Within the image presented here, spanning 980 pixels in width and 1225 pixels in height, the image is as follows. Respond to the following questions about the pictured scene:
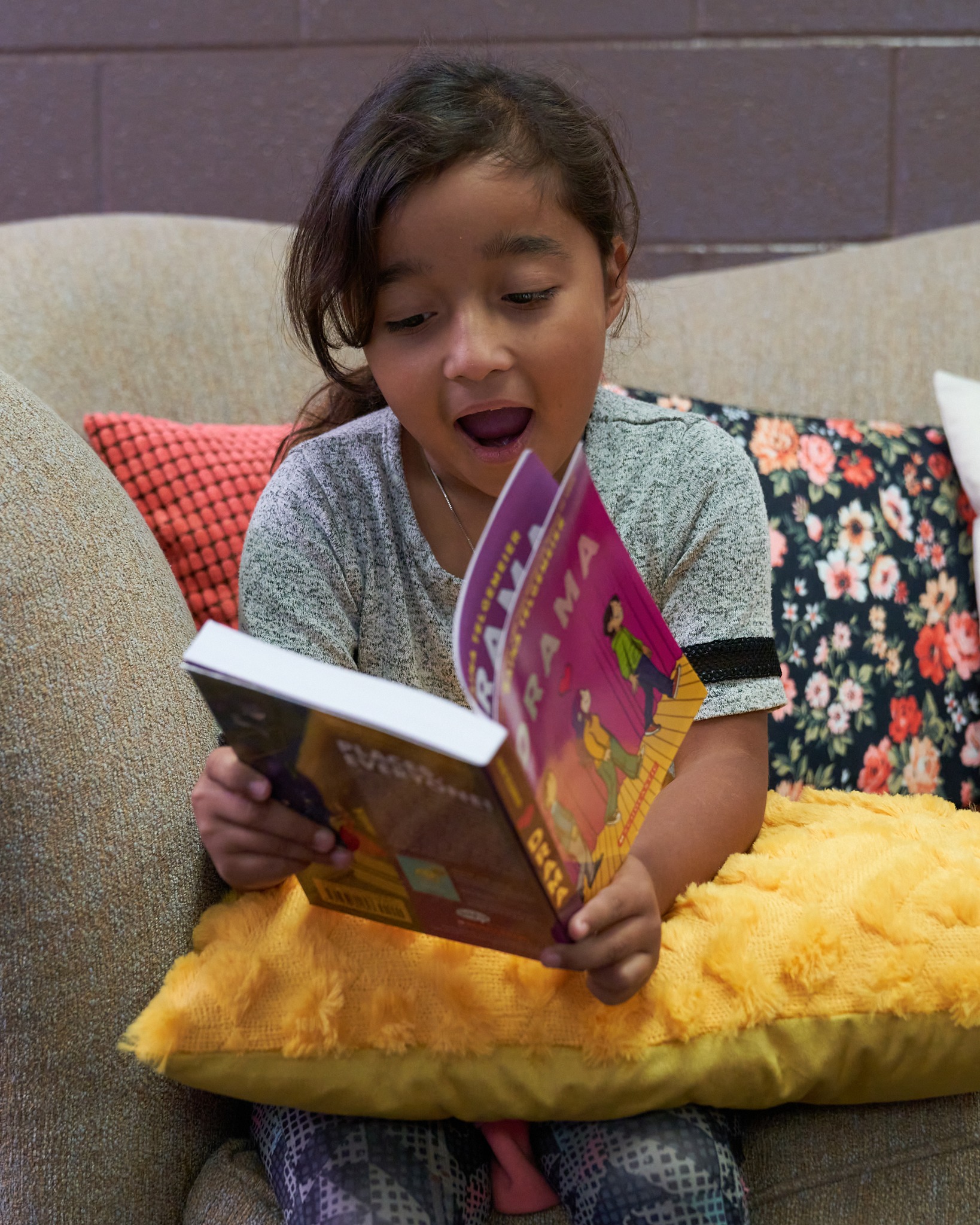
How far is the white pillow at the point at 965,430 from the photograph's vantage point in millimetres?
1169

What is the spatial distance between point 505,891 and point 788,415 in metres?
0.78

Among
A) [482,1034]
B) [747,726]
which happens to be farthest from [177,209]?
[482,1034]

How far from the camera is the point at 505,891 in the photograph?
598mm

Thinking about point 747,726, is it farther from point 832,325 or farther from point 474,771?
point 832,325

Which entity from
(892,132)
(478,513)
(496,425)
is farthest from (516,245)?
(892,132)

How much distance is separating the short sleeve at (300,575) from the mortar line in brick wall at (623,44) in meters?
0.93

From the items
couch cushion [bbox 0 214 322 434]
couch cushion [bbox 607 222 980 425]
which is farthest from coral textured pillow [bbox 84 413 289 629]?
couch cushion [bbox 607 222 980 425]

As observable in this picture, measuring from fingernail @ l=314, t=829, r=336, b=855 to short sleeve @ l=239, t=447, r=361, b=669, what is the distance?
0.22 metres

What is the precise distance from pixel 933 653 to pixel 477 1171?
2.21 feet

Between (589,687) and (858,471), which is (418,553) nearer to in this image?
(589,687)

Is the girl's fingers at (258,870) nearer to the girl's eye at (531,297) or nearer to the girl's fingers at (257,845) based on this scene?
the girl's fingers at (257,845)

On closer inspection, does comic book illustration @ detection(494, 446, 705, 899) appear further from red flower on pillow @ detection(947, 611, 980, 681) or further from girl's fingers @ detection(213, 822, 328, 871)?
red flower on pillow @ detection(947, 611, 980, 681)

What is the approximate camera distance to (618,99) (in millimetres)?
1599

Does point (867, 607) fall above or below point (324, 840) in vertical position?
below
